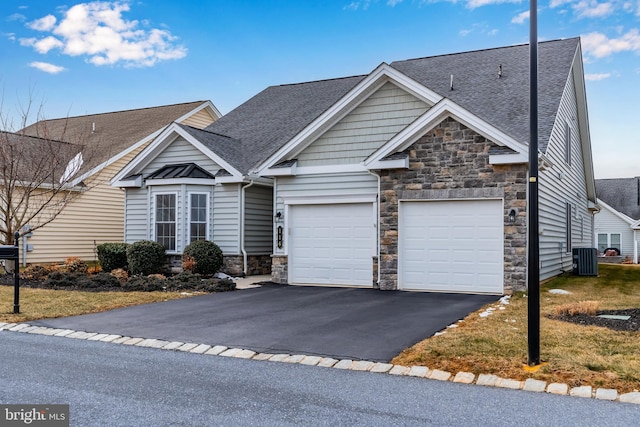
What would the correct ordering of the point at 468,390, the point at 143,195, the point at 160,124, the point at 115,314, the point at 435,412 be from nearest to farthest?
the point at 435,412
the point at 468,390
the point at 115,314
the point at 143,195
the point at 160,124

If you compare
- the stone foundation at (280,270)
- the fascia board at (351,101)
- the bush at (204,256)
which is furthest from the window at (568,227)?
the bush at (204,256)

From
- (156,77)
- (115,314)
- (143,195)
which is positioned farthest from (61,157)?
(115,314)

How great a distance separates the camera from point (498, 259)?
1239 centimetres

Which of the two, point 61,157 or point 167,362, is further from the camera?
point 61,157

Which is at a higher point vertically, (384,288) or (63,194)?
(63,194)

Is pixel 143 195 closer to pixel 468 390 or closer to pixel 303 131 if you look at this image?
pixel 303 131

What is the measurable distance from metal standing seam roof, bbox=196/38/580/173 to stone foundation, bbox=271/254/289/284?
9.60 ft

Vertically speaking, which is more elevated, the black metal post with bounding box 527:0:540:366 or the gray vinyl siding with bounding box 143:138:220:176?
the gray vinyl siding with bounding box 143:138:220:176

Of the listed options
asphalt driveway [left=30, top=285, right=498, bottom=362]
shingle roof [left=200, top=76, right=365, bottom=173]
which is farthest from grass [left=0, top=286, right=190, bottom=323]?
shingle roof [left=200, top=76, right=365, bottom=173]

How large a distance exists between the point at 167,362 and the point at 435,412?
3200 millimetres

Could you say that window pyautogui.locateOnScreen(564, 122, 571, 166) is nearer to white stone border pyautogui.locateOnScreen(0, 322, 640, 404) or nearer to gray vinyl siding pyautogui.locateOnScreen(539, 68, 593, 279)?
gray vinyl siding pyautogui.locateOnScreen(539, 68, 593, 279)

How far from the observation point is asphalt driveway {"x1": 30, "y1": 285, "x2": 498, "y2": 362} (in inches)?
289

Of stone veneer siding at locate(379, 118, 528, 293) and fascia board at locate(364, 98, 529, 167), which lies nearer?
fascia board at locate(364, 98, 529, 167)

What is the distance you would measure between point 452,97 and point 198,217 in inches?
310
